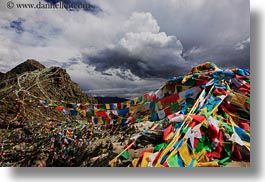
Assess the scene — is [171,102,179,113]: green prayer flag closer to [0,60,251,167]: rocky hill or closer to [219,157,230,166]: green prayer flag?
[0,60,251,167]: rocky hill

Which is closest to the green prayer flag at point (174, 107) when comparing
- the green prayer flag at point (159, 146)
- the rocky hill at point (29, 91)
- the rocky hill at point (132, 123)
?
the rocky hill at point (132, 123)

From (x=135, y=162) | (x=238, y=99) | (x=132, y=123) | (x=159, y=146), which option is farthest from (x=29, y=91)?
(x=238, y=99)

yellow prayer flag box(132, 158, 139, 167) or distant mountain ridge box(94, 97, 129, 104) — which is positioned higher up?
distant mountain ridge box(94, 97, 129, 104)

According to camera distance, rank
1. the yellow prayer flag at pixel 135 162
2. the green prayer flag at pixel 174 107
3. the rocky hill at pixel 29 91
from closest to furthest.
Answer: the yellow prayer flag at pixel 135 162 → the green prayer flag at pixel 174 107 → the rocky hill at pixel 29 91

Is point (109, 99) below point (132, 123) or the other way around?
the other way around

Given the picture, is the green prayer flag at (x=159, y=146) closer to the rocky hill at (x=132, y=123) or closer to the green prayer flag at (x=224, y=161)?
the rocky hill at (x=132, y=123)

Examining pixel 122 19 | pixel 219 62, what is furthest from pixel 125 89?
pixel 219 62

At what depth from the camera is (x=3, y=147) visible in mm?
2879

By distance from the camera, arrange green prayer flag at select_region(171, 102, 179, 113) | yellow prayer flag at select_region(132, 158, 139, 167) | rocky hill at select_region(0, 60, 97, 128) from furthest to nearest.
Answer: rocky hill at select_region(0, 60, 97, 128), green prayer flag at select_region(171, 102, 179, 113), yellow prayer flag at select_region(132, 158, 139, 167)

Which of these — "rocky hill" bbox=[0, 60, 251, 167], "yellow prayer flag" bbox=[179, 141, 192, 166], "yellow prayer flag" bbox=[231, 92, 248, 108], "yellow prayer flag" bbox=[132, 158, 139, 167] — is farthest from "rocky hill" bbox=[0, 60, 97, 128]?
"yellow prayer flag" bbox=[231, 92, 248, 108]

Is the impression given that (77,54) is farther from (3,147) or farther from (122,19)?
(3,147)

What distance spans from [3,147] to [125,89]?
1181mm

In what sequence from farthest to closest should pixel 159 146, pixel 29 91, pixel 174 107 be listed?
pixel 29 91 → pixel 174 107 → pixel 159 146

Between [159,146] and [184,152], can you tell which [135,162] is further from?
[184,152]
